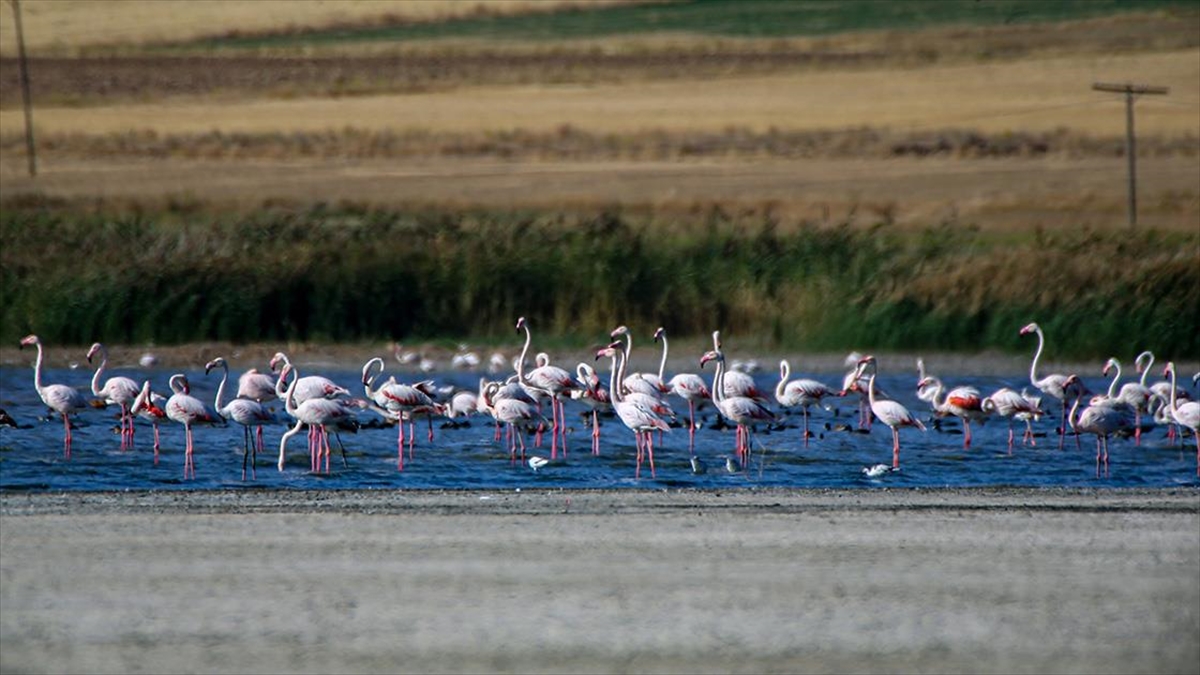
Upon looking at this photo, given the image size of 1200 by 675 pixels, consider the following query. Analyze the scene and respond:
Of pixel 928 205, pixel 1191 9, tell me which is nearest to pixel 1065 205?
pixel 928 205

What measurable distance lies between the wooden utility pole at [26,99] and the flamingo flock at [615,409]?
28.4 meters

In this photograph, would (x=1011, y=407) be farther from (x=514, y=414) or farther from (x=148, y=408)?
(x=148, y=408)

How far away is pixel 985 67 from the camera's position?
6219 centimetres

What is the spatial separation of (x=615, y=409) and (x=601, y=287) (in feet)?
28.3

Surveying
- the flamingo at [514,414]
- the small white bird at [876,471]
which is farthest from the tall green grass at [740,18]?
the small white bird at [876,471]

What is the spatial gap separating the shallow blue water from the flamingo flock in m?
0.12

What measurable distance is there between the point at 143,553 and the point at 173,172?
35.6 meters

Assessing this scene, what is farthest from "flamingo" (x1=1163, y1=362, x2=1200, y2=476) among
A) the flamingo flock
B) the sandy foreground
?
the sandy foreground

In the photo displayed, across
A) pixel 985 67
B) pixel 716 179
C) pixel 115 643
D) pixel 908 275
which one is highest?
pixel 985 67

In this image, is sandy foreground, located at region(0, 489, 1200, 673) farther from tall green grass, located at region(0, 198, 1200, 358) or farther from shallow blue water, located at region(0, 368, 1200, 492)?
tall green grass, located at region(0, 198, 1200, 358)

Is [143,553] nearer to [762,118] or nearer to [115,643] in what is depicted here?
[115,643]

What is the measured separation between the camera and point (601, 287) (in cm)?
2711

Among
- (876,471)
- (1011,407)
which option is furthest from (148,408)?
(1011,407)

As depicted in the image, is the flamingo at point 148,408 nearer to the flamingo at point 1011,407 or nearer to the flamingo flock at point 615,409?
the flamingo flock at point 615,409
